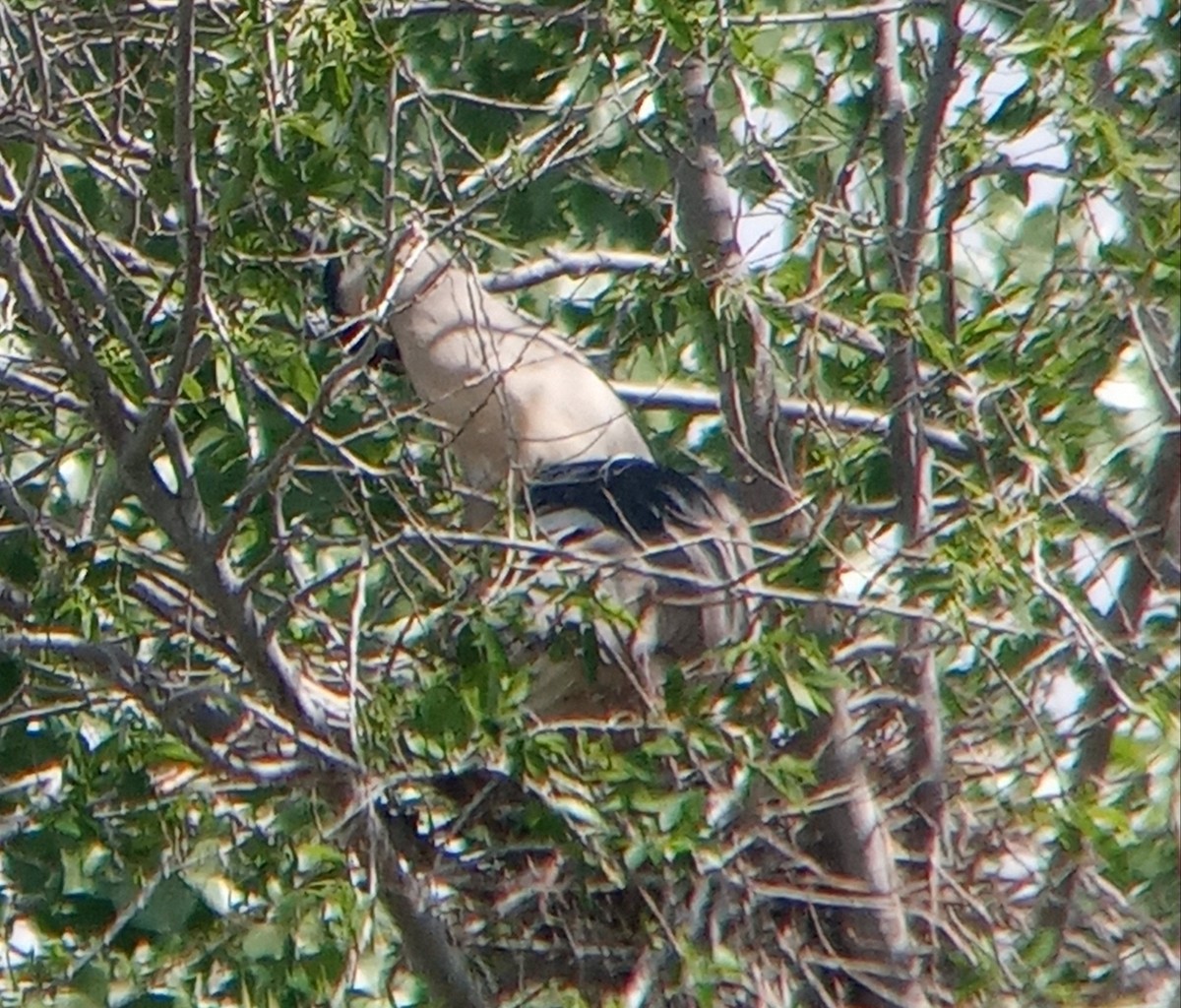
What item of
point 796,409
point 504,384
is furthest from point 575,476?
point 796,409

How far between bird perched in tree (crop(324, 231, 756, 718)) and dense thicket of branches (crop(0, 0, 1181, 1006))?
0.09m

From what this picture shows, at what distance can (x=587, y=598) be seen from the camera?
115 inches

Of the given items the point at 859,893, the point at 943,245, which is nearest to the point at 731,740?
the point at 859,893

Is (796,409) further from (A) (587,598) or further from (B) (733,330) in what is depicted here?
(A) (587,598)

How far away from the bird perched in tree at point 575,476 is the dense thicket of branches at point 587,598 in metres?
0.09

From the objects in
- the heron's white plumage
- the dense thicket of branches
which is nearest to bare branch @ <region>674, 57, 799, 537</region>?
the dense thicket of branches

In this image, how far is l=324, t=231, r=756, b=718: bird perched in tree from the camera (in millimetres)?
3211

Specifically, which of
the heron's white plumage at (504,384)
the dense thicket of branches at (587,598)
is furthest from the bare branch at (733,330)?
the heron's white plumage at (504,384)

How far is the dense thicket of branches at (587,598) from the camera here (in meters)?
2.86

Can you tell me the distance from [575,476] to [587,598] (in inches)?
27.7

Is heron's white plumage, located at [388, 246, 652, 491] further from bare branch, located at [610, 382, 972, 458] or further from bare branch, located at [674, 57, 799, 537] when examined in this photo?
bare branch, located at [674, 57, 799, 537]

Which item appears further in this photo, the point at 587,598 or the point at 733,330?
the point at 733,330

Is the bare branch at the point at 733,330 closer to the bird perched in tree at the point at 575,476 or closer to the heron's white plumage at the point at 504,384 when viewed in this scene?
the bird perched in tree at the point at 575,476

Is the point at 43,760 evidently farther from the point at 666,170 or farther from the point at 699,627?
the point at 666,170
